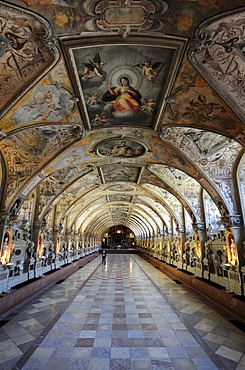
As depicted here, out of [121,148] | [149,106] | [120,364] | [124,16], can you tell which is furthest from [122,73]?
[120,364]

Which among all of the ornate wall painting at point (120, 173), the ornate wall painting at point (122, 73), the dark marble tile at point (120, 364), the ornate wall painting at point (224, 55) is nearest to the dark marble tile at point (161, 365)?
the dark marble tile at point (120, 364)

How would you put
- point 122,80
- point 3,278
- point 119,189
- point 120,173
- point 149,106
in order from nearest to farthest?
point 122,80 < point 149,106 < point 3,278 < point 120,173 < point 119,189

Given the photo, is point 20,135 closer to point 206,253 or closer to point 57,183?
point 57,183

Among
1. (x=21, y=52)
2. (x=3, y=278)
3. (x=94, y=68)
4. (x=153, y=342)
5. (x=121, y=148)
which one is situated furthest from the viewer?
(x=121, y=148)

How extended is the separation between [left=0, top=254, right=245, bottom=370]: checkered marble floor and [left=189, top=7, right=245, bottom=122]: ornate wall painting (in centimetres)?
619

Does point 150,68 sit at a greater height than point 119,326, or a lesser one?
greater

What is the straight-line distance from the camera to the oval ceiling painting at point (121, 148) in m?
10.0

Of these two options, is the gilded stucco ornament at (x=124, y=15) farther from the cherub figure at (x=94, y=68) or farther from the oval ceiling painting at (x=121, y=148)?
the oval ceiling painting at (x=121, y=148)

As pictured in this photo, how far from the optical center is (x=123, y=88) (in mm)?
6309

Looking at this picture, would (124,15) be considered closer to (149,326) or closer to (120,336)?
(120,336)

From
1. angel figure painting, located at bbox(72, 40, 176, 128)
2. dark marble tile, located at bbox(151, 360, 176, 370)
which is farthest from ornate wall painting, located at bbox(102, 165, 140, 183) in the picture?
dark marble tile, located at bbox(151, 360, 176, 370)

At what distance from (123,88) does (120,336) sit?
7060 millimetres

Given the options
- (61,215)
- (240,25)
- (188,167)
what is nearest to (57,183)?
(61,215)

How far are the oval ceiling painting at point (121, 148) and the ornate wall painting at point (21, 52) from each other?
15.3 feet
